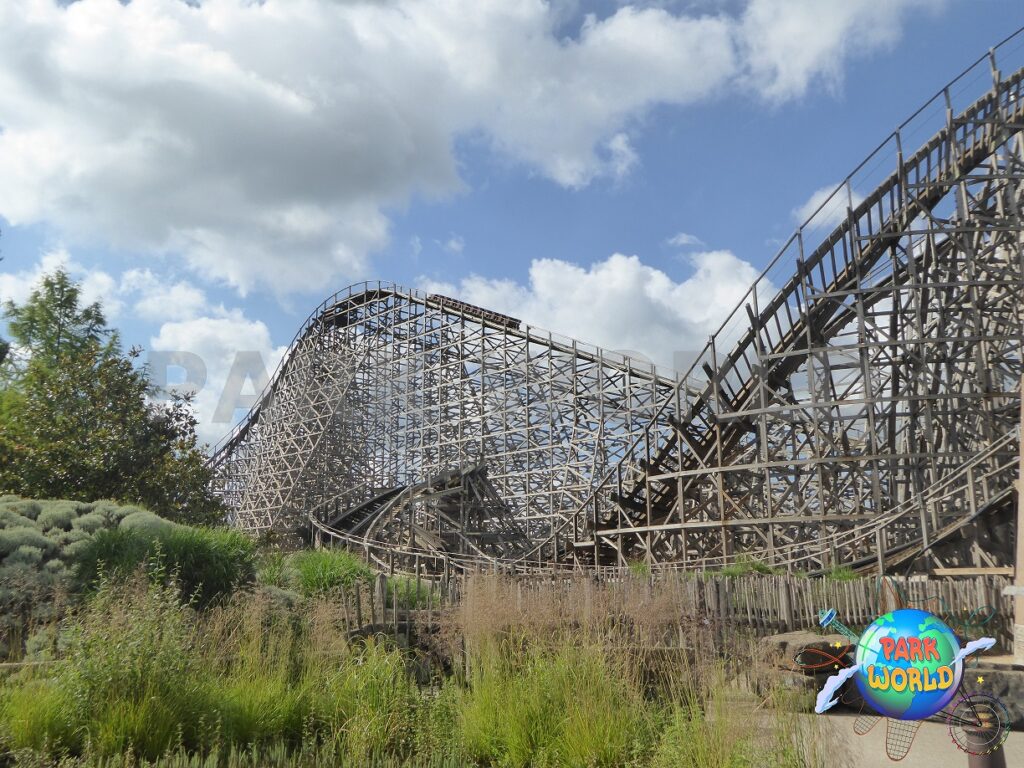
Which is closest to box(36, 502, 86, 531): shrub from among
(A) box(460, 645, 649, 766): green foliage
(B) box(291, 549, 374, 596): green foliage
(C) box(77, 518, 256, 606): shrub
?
(C) box(77, 518, 256, 606): shrub

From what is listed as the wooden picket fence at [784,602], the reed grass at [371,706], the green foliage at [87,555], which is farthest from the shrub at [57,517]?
the wooden picket fence at [784,602]

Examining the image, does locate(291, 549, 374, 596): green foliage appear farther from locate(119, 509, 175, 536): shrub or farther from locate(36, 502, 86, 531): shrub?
locate(36, 502, 86, 531): shrub

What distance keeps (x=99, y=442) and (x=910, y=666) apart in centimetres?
1823

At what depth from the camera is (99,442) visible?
664 inches

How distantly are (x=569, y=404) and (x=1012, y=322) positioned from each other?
13082 mm

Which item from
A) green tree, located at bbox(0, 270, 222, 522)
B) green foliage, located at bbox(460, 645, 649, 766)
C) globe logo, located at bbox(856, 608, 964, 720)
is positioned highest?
green tree, located at bbox(0, 270, 222, 522)

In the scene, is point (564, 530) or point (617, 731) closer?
point (617, 731)

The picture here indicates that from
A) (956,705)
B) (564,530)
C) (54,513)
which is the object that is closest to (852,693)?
(956,705)

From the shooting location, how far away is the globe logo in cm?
187

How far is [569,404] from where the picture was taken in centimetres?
2461

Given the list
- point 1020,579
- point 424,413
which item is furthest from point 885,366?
point 424,413

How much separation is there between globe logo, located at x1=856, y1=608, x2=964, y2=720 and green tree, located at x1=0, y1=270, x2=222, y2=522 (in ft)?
54.4

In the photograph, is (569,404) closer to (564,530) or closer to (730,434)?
(564,530)

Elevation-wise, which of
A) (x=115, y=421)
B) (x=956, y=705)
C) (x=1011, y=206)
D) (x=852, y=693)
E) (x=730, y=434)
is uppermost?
(x=1011, y=206)
